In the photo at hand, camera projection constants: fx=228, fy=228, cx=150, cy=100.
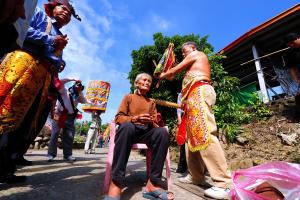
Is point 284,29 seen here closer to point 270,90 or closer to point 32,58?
point 270,90

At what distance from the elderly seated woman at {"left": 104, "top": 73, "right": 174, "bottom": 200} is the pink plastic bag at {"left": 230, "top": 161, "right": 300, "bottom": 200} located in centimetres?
78

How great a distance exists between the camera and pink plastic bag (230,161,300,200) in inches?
57.7

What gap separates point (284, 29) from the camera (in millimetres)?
8625

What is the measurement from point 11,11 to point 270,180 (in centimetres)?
199

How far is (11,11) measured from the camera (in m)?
1.35

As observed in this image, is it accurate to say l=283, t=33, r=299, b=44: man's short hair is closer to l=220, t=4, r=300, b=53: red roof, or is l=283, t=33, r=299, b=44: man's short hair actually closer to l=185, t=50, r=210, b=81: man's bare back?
l=185, t=50, r=210, b=81: man's bare back

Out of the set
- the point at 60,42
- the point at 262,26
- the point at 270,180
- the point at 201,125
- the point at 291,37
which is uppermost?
the point at 262,26

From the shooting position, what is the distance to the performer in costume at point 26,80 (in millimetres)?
2164

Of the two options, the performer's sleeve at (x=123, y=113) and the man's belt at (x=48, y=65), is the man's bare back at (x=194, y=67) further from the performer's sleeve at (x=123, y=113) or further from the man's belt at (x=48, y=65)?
the man's belt at (x=48, y=65)

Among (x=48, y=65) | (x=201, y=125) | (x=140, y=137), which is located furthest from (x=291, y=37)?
(x=48, y=65)

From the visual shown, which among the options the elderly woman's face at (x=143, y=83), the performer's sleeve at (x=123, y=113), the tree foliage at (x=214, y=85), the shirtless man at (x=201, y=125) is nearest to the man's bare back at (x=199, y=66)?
the shirtless man at (x=201, y=125)

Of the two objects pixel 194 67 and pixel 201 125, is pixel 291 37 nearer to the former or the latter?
pixel 194 67

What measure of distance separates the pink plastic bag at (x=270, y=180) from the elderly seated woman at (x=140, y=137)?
78cm

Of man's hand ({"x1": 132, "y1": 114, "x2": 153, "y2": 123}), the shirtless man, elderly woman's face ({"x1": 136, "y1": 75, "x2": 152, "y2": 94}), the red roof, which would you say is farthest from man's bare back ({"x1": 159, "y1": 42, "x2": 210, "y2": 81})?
the red roof
